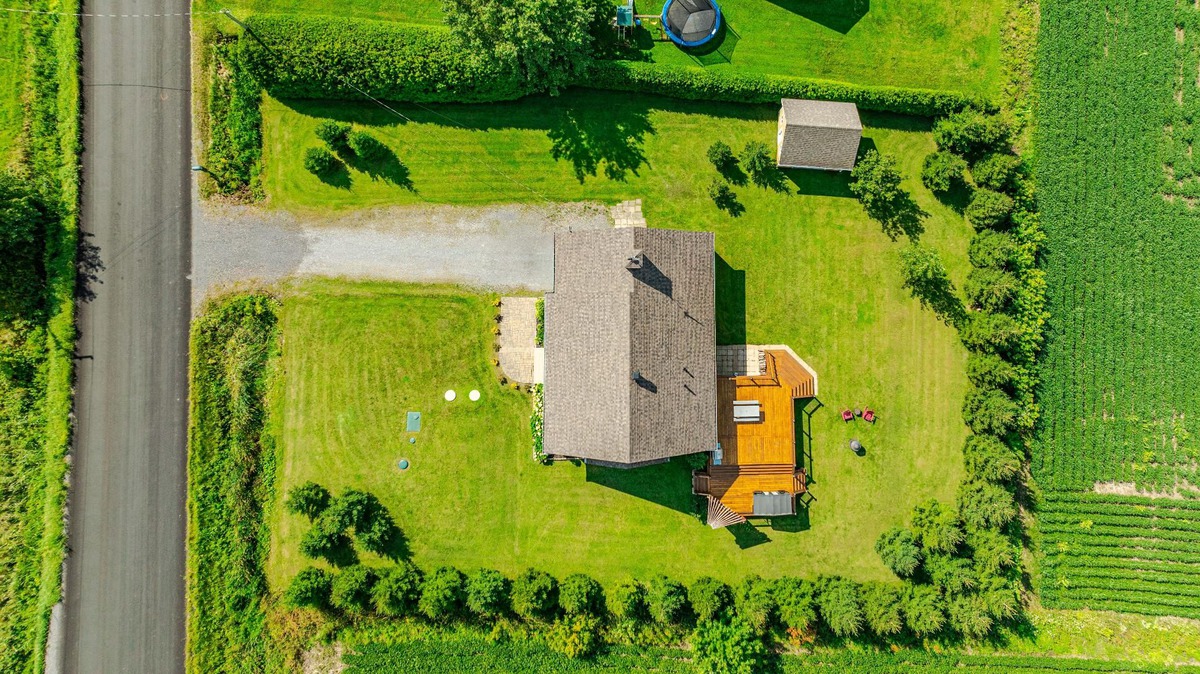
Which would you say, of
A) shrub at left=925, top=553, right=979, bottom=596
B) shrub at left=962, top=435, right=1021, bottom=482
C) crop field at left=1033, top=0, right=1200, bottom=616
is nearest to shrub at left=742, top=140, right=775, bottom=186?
crop field at left=1033, top=0, right=1200, bottom=616

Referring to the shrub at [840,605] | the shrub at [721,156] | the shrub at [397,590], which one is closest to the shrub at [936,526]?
the shrub at [840,605]

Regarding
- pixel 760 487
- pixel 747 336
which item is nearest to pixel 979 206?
pixel 747 336

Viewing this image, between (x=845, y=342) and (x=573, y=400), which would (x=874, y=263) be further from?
(x=573, y=400)

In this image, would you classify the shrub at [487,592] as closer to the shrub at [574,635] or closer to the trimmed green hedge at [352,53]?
the shrub at [574,635]

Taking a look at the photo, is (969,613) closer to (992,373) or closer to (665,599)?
(992,373)

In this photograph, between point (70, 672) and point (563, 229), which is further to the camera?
point (563, 229)

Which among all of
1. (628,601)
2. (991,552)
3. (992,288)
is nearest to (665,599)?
(628,601)

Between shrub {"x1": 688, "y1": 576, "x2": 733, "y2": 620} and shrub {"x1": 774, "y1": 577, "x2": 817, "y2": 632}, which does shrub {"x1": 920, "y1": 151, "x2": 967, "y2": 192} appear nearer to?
shrub {"x1": 774, "y1": 577, "x2": 817, "y2": 632}
